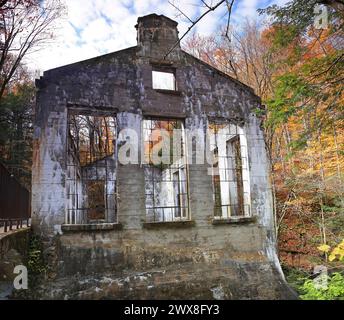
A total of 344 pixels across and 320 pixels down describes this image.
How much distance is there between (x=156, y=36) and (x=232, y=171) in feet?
15.8

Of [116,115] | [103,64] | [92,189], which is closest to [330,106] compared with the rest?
[116,115]

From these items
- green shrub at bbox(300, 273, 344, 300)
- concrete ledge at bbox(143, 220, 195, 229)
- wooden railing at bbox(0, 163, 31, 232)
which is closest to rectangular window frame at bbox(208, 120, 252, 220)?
concrete ledge at bbox(143, 220, 195, 229)

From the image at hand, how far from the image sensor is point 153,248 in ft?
23.4

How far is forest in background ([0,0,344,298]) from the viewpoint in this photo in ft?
19.6

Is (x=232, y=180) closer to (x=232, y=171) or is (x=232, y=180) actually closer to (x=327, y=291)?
(x=232, y=171)

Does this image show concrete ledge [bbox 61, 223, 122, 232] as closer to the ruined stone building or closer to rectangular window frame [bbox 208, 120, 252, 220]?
the ruined stone building

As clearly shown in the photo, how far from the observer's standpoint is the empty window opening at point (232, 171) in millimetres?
8492

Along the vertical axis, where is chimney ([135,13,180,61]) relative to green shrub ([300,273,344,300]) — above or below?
above

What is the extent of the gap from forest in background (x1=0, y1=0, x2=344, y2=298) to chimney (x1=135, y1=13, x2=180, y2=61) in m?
2.03

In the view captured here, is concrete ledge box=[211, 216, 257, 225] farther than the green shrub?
Yes

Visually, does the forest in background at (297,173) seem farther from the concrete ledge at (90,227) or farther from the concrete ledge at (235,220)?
the concrete ledge at (90,227)

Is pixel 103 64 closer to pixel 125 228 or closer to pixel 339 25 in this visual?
pixel 125 228

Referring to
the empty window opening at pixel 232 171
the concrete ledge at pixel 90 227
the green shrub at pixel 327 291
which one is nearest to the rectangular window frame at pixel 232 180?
the empty window opening at pixel 232 171

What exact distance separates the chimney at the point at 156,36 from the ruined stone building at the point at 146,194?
0.03 m
